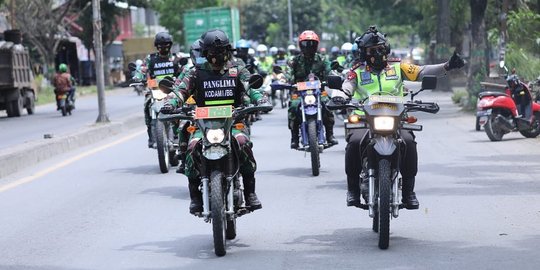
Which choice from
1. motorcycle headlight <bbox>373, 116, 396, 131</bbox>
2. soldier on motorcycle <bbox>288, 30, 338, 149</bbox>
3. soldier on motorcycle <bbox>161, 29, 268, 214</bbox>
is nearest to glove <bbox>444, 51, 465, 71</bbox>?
motorcycle headlight <bbox>373, 116, 396, 131</bbox>

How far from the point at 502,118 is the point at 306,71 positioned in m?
4.92

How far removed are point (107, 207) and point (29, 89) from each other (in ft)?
85.8

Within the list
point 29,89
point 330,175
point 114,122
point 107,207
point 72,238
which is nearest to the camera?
point 72,238

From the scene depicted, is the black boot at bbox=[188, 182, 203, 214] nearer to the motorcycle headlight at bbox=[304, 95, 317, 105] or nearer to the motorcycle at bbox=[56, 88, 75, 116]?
the motorcycle headlight at bbox=[304, 95, 317, 105]

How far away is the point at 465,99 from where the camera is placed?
29.4 m

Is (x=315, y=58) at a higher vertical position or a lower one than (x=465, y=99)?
higher

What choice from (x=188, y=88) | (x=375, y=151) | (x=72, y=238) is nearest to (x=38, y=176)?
(x=72, y=238)

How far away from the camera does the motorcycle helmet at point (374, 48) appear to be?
9.05m

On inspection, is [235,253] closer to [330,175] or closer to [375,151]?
[375,151]

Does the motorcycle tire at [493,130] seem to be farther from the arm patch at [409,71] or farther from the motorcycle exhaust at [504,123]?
the arm patch at [409,71]

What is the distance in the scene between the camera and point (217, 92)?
873 centimetres

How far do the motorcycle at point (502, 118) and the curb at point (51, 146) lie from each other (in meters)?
7.12

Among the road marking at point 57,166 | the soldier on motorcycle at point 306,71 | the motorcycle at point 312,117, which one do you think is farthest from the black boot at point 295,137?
the road marking at point 57,166

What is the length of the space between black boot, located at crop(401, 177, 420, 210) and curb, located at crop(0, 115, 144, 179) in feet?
25.6
